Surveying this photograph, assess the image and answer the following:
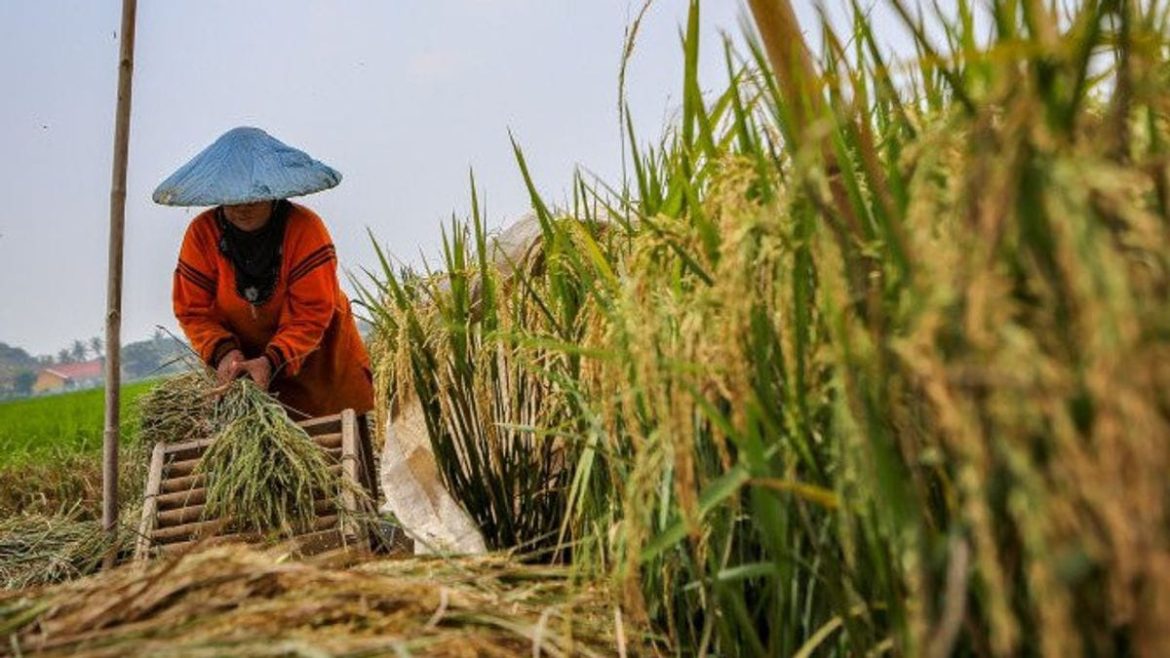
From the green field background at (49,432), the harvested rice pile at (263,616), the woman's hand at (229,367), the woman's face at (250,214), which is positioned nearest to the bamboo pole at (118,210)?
the woman's hand at (229,367)

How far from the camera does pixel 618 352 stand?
174cm

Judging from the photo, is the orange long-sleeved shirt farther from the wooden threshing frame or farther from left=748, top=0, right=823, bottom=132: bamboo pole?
left=748, top=0, right=823, bottom=132: bamboo pole

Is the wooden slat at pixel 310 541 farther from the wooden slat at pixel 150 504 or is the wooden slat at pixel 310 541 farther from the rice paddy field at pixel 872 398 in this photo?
the rice paddy field at pixel 872 398

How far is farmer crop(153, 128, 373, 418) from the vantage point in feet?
16.2

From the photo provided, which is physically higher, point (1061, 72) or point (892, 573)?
point (1061, 72)

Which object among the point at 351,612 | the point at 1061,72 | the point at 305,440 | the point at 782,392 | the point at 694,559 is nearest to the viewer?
the point at 1061,72

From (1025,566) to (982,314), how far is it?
35 cm

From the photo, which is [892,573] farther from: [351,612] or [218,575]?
[218,575]

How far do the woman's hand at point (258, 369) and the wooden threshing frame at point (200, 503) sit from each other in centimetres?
42

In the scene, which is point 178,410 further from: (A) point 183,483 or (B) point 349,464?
(B) point 349,464

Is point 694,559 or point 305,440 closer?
point 694,559

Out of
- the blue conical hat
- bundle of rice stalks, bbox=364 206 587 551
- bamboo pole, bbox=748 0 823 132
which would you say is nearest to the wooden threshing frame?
bundle of rice stalks, bbox=364 206 587 551

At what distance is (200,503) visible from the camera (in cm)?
407

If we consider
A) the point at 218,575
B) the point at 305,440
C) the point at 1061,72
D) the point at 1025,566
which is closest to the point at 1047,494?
the point at 1025,566
